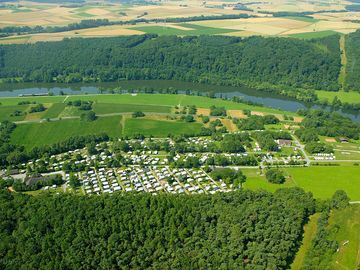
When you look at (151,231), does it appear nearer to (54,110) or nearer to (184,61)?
(54,110)

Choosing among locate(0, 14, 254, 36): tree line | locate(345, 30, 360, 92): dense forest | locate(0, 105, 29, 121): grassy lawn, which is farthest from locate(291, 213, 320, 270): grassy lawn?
locate(0, 14, 254, 36): tree line

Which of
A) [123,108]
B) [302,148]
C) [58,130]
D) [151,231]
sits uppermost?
[151,231]

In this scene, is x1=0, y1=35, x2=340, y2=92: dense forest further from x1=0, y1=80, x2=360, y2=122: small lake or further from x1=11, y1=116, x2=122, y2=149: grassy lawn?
x1=11, y1=116, x2=122, y2=149: grassy lawn

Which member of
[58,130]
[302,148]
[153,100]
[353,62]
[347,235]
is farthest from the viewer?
[353,62]

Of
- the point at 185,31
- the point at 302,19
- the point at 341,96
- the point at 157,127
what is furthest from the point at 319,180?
the point at 302,19

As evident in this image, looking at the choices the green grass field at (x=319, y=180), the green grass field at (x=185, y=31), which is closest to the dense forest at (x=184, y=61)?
the green grass field at (x=185, y=31)

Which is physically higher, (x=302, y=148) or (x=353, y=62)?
(x=353, y=62)

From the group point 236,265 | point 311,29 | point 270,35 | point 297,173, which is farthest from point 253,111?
point 311,29
